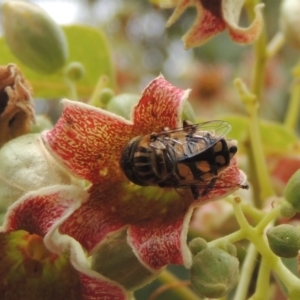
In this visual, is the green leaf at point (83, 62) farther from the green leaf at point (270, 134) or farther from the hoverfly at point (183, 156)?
the hoverfly at point (183, 156)

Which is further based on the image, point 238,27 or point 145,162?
point 238,27

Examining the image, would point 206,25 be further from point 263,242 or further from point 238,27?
point 263,242

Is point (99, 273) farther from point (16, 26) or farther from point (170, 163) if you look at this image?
point (16, 26)

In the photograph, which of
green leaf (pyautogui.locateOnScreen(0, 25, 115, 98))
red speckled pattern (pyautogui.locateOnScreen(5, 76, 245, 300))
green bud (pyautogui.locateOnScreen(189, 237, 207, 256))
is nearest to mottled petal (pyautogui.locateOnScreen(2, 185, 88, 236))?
red speckled pattern (pyautogui.locateOnScreen(5, 76, 245, 300))

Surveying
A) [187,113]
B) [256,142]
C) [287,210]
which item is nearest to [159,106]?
[187,113]

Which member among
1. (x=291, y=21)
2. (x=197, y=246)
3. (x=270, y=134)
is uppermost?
(x=291, y=21)

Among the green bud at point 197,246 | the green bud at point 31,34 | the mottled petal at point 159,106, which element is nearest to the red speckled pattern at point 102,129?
the mottled petal at point 159,106
